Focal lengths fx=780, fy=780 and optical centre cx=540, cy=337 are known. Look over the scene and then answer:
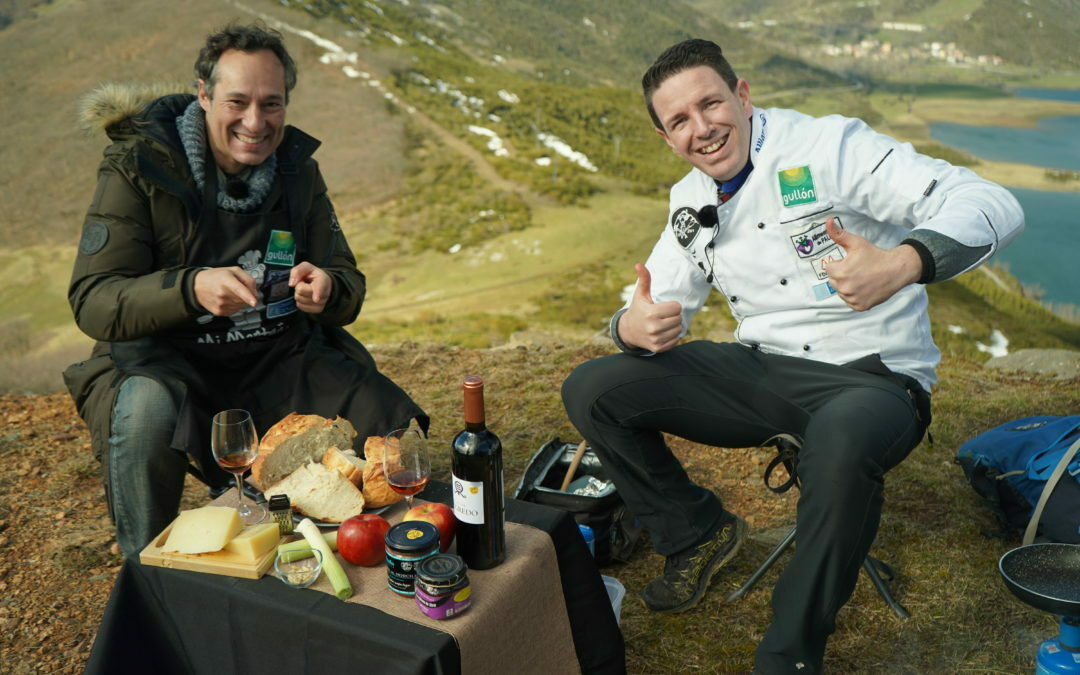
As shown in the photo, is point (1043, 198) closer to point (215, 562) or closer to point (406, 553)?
point (406, 553)

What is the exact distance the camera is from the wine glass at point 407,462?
216 centimetres

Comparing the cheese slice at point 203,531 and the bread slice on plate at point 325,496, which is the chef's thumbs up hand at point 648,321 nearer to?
the bread slice on plate at point 325,496

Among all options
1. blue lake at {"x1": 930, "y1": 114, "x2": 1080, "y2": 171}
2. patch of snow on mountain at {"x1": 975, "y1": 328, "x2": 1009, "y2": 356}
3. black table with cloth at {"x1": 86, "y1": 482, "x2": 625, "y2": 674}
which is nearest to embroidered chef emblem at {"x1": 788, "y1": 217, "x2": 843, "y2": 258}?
black table with cloth at {"x1": 86, "y1": 482, "x2": 625, "y2": 674}

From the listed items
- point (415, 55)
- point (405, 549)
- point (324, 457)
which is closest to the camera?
point (405, 549)

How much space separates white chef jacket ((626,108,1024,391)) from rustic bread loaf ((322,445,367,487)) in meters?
1.45

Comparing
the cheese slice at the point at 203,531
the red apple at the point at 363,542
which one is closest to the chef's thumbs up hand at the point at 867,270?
the red apple at the point at 363,542

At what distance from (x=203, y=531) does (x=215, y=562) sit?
0.10 metres

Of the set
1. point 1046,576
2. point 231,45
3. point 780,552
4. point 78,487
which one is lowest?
point 78,487

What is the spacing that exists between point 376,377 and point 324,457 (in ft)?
3.35

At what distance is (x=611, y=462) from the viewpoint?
3129mm

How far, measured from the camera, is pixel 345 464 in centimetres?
234

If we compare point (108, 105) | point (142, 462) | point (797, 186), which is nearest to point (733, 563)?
point (797, 186)

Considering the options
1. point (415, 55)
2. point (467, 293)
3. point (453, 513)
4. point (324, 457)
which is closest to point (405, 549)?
point (453, 513)

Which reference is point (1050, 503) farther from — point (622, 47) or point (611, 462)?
point (622, 47)
